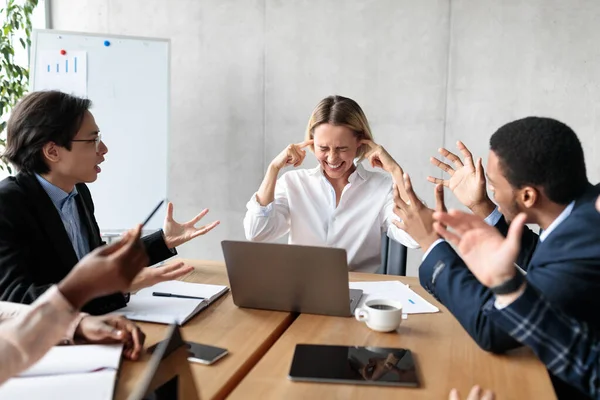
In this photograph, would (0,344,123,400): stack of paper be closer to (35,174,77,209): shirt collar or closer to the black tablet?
the black tablet

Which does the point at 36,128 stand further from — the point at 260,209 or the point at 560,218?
the point at 560,218

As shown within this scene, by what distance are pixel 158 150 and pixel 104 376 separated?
235 centimetres

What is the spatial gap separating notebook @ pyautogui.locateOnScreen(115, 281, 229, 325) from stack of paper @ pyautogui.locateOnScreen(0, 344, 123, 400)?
0.24 meters

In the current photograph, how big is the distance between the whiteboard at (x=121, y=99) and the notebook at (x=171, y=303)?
1.62 metres

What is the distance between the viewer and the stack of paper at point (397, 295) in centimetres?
156

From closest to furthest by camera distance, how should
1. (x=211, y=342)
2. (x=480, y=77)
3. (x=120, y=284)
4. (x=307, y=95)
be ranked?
(x=120, y=284), (x=211, y=342), (x=480, y=77), (x=307, y=95)

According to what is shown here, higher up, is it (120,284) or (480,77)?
(480,77)

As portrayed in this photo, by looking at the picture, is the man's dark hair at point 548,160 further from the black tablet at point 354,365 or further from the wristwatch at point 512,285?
the black tablet at point 354,365

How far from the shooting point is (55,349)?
48.3 inches

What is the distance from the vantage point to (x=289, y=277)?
1.49 meters

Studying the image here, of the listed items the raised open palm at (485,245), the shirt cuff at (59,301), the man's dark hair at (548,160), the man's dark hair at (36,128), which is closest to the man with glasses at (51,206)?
the man's dark hair at (36,128)

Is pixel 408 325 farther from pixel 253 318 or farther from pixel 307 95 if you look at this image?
pixel 307 95

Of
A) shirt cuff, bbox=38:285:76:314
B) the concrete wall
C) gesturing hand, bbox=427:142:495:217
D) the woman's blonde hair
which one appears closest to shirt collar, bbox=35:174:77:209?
shirt cuff, bbox=38:285:76:314

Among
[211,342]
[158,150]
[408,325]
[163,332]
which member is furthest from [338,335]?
[158,150]
